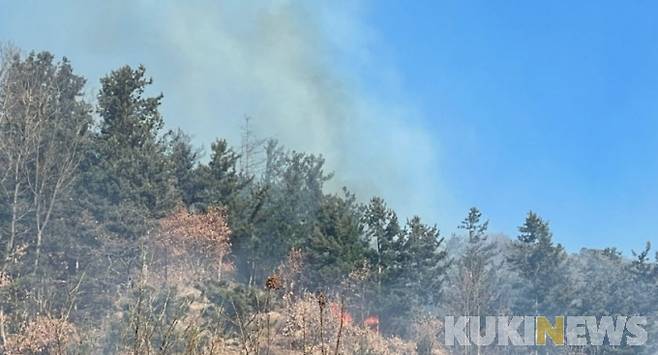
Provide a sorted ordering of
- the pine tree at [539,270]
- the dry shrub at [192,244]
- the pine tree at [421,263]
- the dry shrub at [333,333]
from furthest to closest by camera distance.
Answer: the pine tree at [539,270] → the pine tree at [421,263] → the dry shrub at [192,244] → the dry shrub at [333,333]

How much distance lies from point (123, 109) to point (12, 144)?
5.49 metres

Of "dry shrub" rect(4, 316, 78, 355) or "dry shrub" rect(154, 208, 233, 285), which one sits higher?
"dry shrub" rect(154, 208, 233, 285)

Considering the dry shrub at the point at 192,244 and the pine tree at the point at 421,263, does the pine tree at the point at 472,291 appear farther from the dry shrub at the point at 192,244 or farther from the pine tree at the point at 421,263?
the dry shrub at the point at 192,244

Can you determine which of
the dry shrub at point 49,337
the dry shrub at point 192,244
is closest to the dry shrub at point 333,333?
the dry shrub at point 192,244

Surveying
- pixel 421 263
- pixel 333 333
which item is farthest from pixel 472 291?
pixel 333 333

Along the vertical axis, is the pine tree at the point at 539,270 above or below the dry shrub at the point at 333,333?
above

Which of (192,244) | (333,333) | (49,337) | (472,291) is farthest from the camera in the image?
(472,291)

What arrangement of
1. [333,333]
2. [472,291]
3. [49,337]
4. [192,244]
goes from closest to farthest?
[49,337] < [333,333] < [192,244] < [472,291]

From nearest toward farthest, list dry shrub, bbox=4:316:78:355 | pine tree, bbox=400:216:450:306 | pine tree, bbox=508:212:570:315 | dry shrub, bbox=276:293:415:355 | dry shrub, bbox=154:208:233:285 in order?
dry shrub, bbox=4:316:78:355, dry shrub, bbox=276:293:415:355, dry shrub, bbox=154:208:233:285, pine tree, bbox=400:216:450:306, pine tree, bbox=508:212:570:315

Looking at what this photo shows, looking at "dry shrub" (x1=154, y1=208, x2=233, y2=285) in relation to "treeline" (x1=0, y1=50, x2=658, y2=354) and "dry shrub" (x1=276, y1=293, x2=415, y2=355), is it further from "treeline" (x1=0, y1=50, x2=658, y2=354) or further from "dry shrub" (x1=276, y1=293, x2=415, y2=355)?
"dry shrub" (x1=276, y1=293, x2=415, y2=355)

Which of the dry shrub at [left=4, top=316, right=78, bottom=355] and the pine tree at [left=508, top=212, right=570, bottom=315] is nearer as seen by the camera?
the dry shrub at [left=4, top=316, right=78, bottom=355]

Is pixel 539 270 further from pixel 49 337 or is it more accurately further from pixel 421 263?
pixel 49 337

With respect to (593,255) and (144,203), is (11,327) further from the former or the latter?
(593,255)

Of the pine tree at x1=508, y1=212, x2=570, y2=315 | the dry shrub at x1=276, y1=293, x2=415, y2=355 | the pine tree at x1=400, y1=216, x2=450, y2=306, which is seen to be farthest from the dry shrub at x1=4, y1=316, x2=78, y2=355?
the pine tree at x1=508, y1=212, x2=570, y2=315
